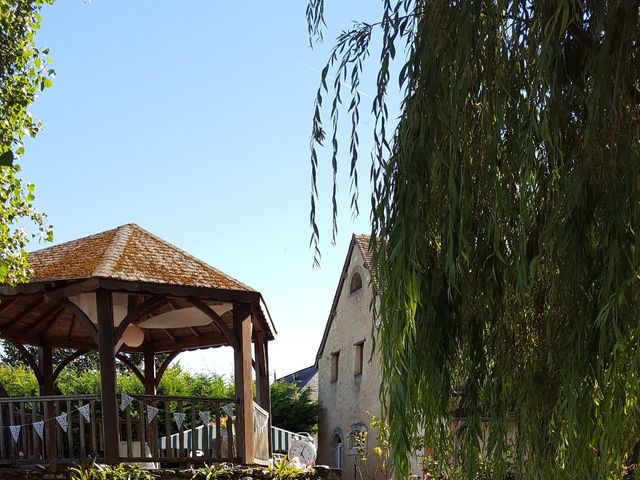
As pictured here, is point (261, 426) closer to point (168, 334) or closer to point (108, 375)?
point (108, 375)

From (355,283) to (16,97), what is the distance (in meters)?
15.9

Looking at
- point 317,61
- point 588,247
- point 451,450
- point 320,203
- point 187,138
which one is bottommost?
point 451,450

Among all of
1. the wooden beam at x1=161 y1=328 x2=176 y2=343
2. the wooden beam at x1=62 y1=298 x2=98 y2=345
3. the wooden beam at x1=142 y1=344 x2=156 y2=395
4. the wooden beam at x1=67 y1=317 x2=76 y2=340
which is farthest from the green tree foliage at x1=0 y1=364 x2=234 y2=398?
the wooden beam at x1=62 y1=298 x2=98 y2=345

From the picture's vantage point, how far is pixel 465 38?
3.99 meters

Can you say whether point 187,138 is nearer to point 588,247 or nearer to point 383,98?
point 383,98

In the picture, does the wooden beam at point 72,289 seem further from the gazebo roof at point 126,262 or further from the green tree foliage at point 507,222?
the green tree foliage at point 507,222

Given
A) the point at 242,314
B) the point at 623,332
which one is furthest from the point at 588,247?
the point at 242,314

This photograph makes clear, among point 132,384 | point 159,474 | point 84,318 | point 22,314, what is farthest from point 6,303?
point 132,384

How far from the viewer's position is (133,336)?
12273mm

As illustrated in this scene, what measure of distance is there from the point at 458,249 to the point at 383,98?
1.11 m

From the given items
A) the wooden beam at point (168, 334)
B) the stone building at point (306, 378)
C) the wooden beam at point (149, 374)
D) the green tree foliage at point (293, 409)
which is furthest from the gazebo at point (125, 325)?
the stone building at point (306, 378)

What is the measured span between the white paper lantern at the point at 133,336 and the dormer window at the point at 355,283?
35.4 feet

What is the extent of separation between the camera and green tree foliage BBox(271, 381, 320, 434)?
78.8ft

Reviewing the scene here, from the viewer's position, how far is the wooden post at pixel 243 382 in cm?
1020
